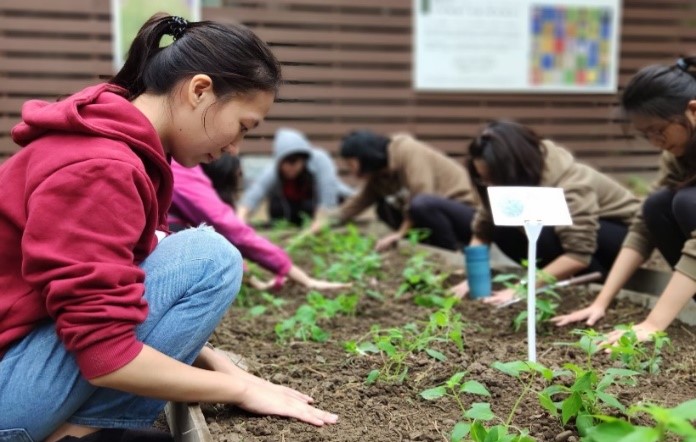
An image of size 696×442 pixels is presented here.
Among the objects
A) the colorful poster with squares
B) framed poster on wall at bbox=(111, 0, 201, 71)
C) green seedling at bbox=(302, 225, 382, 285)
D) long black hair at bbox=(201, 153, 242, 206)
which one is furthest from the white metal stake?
the colorful poster with squares

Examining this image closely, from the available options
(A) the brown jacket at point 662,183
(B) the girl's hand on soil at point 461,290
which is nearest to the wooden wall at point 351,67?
(B) the girl's hand on soil at point 461,290

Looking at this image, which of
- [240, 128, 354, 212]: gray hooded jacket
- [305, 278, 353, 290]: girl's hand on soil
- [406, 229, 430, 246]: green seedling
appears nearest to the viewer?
[305, 278, 353, 290]: girl's hand on soil

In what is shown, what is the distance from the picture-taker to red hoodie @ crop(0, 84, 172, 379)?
1216 millimetres

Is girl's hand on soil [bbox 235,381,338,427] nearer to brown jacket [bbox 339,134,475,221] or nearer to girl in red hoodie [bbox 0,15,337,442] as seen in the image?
girl in red hoodie [bbox 0,15,337,442]

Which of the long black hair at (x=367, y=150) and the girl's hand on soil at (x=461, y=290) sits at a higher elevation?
the long black hair at (x=367, y=150)

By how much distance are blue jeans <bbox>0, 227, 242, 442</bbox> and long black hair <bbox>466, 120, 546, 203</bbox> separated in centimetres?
164

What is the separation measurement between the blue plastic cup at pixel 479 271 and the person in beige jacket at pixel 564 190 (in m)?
0.06

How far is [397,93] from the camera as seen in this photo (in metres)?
6.54

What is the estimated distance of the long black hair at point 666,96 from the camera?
220 centimetres

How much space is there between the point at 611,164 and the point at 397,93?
7.55 ft

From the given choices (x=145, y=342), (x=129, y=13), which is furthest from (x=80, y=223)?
(x=129, y=13)

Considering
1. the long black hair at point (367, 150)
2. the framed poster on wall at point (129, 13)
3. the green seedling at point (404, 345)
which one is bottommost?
the green seedling at point (404, 345)

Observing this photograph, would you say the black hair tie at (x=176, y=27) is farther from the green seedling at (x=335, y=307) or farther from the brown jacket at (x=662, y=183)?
the brown jacket at (x=662, y=183)

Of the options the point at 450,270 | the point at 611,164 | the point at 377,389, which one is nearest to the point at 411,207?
the point at 450,270
